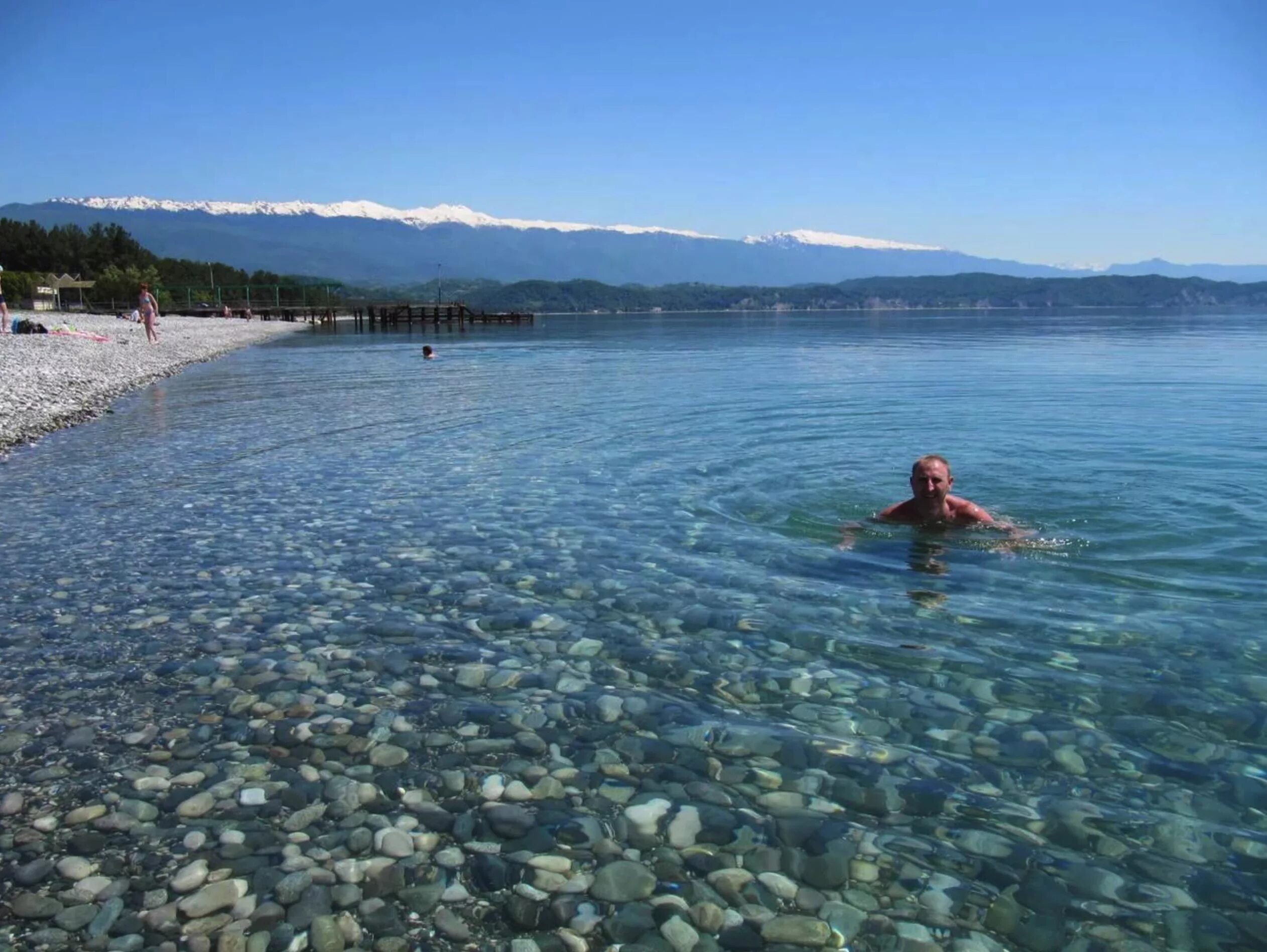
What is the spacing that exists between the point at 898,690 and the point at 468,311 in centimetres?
10361

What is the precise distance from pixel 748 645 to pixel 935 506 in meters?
4.00

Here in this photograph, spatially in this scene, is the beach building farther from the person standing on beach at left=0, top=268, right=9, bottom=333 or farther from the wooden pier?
the person standing on beach at left=0, top=268, right=9, bottom=333

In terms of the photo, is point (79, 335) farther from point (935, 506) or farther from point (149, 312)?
point (935, 506)

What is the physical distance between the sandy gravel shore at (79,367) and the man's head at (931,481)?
50.1ft

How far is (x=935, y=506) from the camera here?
964cm

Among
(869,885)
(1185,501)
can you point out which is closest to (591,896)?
(869,885)

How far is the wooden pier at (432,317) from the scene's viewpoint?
98.1 metres

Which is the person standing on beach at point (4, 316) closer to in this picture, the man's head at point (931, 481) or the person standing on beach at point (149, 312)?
the person standing on beach at point (149, 312)

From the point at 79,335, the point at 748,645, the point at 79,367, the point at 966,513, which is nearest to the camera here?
the point at 748,645

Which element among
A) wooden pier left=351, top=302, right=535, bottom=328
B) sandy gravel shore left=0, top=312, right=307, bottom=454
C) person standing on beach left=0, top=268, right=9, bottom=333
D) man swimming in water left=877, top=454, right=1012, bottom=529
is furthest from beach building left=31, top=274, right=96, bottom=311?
man swimming in water left=877, top=454, right=1012, bottom=529

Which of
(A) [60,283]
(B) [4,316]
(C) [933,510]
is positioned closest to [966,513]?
(C) [933,510]

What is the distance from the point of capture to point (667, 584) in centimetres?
802

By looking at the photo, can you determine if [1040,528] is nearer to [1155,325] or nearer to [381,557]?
[381,557]

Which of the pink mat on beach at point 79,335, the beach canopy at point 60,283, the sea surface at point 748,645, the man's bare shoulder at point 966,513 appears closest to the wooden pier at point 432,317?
the beach canopy at point 60,283
